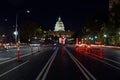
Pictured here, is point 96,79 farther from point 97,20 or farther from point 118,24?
point 97,20

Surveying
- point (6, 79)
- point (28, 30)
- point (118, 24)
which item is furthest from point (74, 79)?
point (28, 30)

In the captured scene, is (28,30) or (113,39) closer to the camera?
(113,39)

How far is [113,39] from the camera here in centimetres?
10725

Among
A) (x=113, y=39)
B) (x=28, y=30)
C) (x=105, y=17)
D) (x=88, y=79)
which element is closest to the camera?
(x=88, y=79)

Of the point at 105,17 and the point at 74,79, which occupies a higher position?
the point at 105,17

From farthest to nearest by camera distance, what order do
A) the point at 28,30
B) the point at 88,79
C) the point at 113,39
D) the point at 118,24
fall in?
the point at 28,30, the point at 113,39, the point at 118,24, the point at 88,79

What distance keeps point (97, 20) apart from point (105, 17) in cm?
471

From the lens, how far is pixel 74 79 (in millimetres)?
14203

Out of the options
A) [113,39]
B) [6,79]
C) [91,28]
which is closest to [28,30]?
[91,28]

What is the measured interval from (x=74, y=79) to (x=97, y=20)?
386ft

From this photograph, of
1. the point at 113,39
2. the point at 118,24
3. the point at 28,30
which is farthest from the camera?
the point at 28,30

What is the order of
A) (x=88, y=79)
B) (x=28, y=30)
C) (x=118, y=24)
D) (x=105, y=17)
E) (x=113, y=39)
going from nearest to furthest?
1. (x=88, y=79)
2. (x=118, y=24)
3. (x=113, y=39)
4. (x=105, y=17)
5. (x=28, y=30)

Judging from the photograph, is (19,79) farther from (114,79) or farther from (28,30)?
(28,30)

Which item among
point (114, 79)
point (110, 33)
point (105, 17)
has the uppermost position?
point (105, 17)
